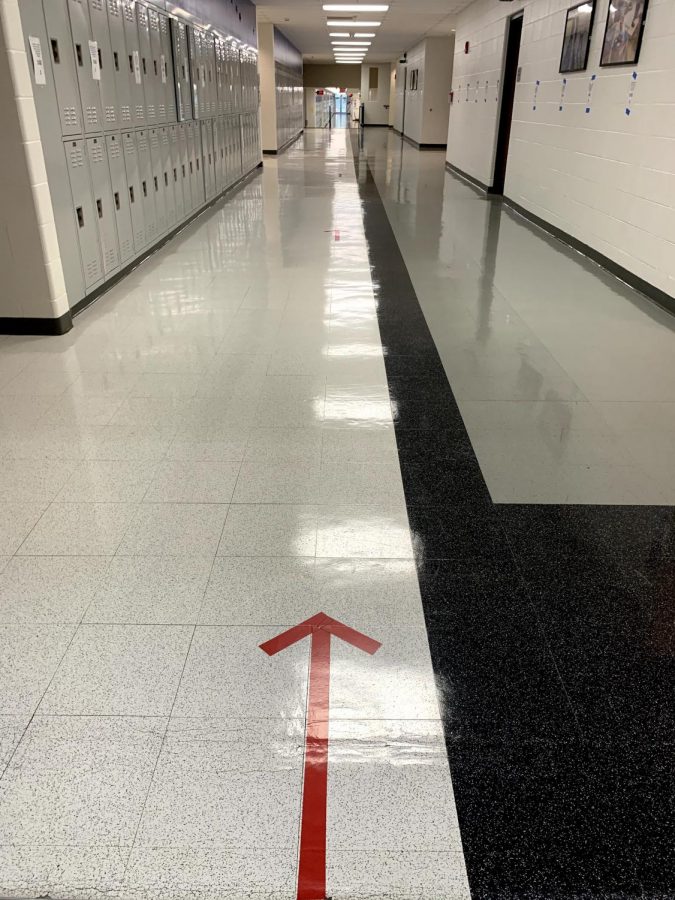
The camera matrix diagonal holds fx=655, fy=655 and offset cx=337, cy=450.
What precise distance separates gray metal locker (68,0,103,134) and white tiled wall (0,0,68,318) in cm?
92

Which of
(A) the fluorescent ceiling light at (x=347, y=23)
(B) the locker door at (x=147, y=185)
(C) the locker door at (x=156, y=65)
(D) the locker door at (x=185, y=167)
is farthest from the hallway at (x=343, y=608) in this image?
(A) the fluorescent ceiling light at (x=347, y=23)

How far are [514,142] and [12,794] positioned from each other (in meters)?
10.4

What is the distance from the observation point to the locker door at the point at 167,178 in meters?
6.97

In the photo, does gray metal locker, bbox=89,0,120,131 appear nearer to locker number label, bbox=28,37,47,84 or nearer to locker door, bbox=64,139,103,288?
locker door, bbox=64,139,103,288

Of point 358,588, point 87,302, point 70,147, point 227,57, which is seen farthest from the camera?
point 227,57

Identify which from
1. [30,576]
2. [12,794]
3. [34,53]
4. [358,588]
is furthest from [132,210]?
[12,794]

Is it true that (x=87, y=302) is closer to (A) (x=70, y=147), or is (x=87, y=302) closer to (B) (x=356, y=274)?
(A) (x=70, y=147)

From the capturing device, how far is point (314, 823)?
4.56 feet

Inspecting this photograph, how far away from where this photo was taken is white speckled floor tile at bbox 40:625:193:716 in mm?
1671

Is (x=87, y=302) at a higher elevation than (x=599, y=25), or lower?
lower

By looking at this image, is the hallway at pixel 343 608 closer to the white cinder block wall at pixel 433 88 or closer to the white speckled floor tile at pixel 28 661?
the white speckled floor tile at pixel 28 661

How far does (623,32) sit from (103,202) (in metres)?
4.79

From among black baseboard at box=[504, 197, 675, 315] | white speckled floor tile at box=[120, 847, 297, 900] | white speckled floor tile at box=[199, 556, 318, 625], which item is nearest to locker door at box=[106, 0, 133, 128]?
black baseboard at box=[504, 197, 675, 315]

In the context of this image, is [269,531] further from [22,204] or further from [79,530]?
[22,204]
